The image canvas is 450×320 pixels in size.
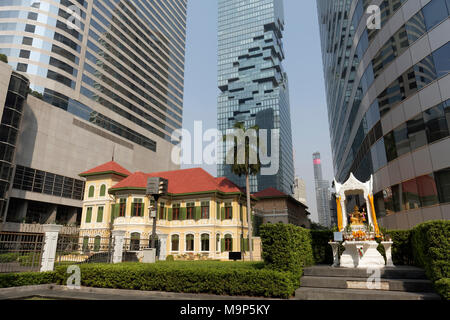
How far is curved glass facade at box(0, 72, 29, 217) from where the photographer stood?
35469 millimetres

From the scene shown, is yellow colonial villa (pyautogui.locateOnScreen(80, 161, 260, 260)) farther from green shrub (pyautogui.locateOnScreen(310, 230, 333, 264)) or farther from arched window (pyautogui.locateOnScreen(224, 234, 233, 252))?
green shrub (pyautogui.locateOnScreen(310, 230, 333, 264))

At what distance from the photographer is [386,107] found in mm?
23625

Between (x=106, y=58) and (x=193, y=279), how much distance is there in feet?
204

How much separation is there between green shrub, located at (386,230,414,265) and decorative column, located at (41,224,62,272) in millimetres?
16361

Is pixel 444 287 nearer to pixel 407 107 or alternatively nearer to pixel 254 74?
pixel 407 107

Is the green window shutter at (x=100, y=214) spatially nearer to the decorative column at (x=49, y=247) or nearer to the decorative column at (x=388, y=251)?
the decorative column at (x=49, y=247)

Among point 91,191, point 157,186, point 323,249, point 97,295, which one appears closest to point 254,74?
point 91,191

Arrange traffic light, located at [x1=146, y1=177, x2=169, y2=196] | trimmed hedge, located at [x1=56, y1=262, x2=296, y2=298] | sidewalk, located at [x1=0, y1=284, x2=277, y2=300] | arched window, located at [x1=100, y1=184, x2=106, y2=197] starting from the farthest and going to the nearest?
arched window, located at [x1=100, y1=184, x2=106, y2=197] → traffic light, located at [x1=146, y1=177, x2=169, y2=196] → sidewalk, located at [x1=0, y1=284, x2=277, y2=300] → trimmed hedge, located at [x1=56, y1=262, x2=296, y2=298]

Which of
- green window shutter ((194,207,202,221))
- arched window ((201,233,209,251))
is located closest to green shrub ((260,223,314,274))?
arched window ((201,233,209,251))

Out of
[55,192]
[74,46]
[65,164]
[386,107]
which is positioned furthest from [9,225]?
[386,107]

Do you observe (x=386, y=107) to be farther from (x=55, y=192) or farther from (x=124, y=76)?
(x=124, y=76)

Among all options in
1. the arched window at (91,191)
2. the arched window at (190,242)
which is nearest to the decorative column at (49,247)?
the arched window at (190,242)

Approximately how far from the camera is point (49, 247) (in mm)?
13656

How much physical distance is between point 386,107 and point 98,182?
115 feet
